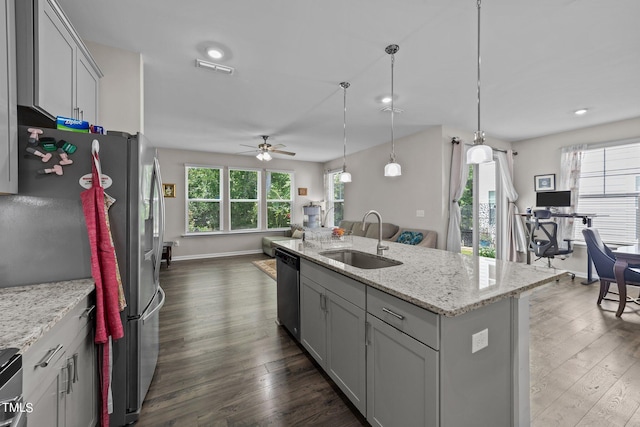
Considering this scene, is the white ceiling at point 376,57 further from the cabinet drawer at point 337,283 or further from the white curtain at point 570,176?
the cabinet drawer at point 337,283

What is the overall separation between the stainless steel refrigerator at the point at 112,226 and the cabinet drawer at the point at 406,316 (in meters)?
1.42

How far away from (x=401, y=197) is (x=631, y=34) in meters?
3.53

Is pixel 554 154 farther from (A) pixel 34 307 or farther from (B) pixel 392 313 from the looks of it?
(A) pixel 34 307

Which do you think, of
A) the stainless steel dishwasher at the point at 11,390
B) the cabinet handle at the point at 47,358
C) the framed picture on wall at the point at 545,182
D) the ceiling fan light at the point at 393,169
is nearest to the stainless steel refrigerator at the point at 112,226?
the cabinet handle at the point at 47,358

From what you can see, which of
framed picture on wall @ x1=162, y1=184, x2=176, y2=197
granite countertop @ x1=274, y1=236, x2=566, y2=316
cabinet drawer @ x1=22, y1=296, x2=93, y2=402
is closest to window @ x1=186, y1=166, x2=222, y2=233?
framed picture on wall @ x1=162, y1=184, x2=176, y2=197

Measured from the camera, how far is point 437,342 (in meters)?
1.12

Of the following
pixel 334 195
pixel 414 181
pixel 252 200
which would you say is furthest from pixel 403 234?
pixel 252 200

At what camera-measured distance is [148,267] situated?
1.75m

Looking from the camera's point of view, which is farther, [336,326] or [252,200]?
[252,200]

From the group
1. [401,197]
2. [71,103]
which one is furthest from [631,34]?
[71,103]

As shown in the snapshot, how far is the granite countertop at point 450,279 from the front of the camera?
1181 millimetres

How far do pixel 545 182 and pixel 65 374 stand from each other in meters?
6.87

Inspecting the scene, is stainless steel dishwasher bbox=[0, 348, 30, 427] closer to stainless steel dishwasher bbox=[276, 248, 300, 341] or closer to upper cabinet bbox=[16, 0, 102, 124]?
upper cabinet bbox=[16, 0, 102, 124]

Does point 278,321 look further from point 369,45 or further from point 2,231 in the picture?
point 369,45
